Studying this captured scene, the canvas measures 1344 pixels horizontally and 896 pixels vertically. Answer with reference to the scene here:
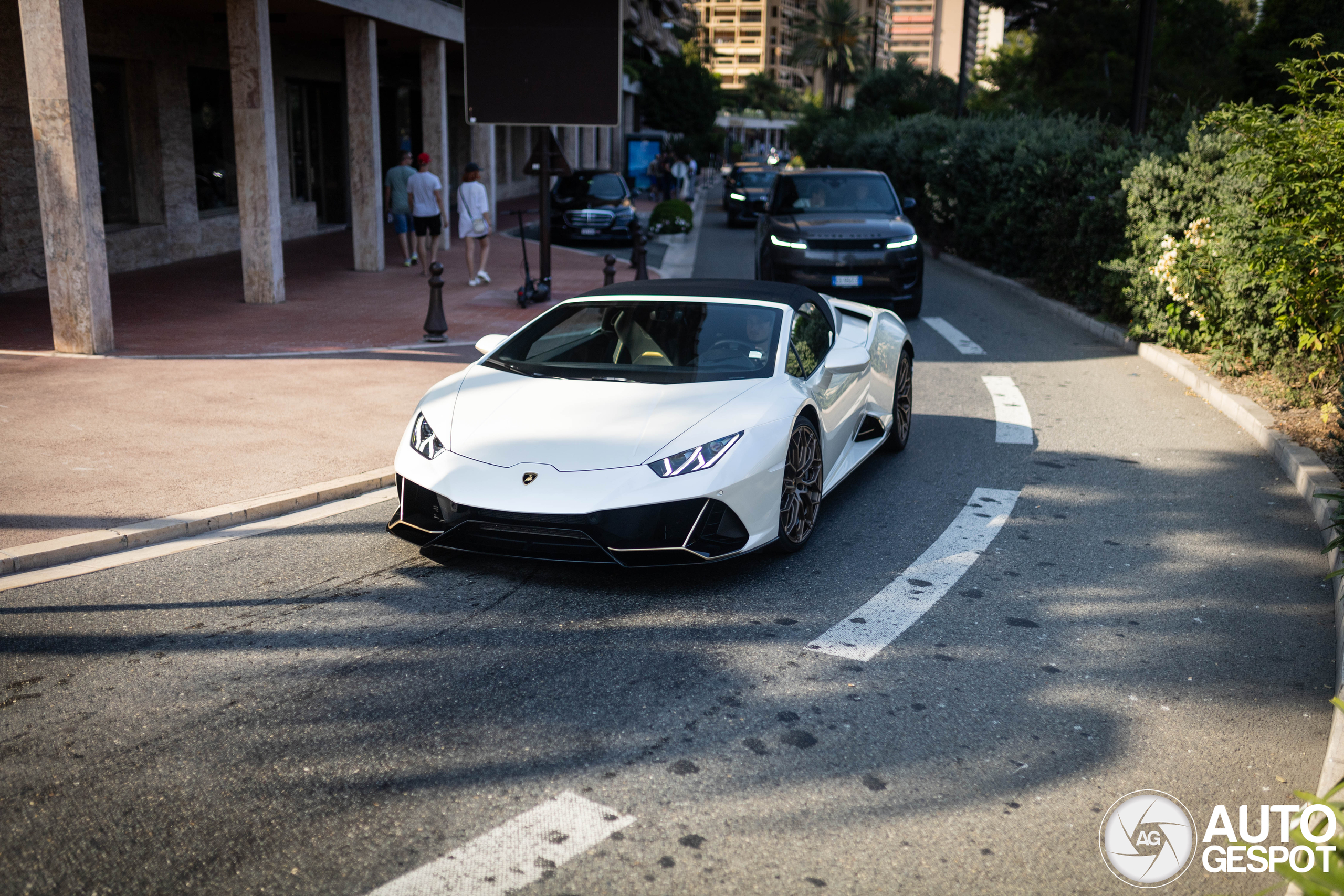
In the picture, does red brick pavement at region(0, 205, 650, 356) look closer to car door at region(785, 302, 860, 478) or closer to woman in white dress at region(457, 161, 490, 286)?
woman in white dress at region(457, 161, 490, 286)

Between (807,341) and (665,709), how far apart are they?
2.90m

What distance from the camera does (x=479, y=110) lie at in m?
13.8

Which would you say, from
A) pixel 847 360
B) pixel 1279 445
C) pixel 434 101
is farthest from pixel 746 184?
pixel 847 360

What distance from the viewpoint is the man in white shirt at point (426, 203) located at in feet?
55.6

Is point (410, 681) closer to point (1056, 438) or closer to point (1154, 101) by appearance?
point (1056, 438)

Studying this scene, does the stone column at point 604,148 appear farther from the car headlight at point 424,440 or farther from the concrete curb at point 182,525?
the car headlight at point 424,440

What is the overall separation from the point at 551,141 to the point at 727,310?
9.41 metres

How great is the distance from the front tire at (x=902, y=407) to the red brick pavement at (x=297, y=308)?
5711mm

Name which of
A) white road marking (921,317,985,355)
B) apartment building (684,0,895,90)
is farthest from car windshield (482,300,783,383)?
apartment building (684,0,895,90)

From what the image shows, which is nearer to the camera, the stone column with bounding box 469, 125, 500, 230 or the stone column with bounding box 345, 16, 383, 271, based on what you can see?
the stone column with bounding box 345, 16, 383, 271

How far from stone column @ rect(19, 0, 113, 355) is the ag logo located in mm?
9915

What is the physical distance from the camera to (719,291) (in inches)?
258

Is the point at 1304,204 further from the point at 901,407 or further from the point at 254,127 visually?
the point at 254,127

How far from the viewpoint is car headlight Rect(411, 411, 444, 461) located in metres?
5.37
